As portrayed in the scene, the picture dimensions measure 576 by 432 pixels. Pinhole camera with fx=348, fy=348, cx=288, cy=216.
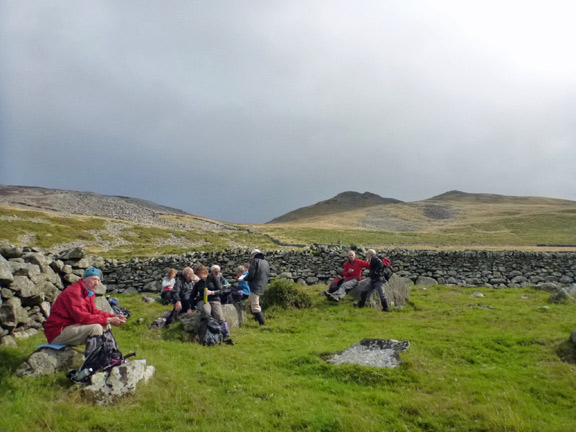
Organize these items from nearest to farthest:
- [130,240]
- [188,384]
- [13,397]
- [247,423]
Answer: [247,423]
[13,397]
[188,384]
[130,240]

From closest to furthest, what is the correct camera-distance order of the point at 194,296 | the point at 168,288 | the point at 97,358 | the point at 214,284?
1. the point at 97,358
2. the point at 214,284
3. the point at 194,296
4. the point at 168,288

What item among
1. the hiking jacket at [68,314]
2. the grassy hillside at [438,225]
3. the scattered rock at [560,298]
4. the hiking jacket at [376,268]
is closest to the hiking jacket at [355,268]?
the hiking jacket at [376,268]

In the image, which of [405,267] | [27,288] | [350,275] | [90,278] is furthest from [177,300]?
[405,267]

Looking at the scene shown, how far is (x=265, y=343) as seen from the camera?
10031 millimetres

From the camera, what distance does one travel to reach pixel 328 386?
6.87 m

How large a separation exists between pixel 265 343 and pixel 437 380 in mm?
4807

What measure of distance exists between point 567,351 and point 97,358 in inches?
393

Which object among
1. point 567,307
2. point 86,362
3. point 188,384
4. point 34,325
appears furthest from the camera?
point 567,307

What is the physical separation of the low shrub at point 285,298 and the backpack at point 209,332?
13.4 ft

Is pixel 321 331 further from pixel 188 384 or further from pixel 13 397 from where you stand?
pixel 13 397

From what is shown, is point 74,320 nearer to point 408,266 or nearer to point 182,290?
point 182,290

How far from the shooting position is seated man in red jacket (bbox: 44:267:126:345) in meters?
6.83

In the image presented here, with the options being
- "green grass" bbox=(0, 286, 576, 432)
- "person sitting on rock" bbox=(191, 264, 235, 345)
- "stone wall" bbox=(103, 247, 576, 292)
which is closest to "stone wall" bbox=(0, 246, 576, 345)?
"stone wall" bbox=(103, 247, 576, 292)

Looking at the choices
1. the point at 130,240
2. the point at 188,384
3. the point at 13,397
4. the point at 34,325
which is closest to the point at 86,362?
the point at 13,397
